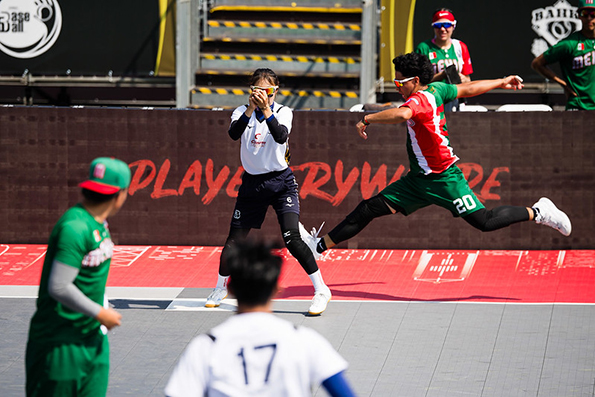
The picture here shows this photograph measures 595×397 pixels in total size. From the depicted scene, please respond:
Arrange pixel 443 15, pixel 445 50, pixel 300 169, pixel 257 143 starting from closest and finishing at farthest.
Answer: pixel 257 143 < pixel 300 169 < pixel 443 15 < pixel 445 50

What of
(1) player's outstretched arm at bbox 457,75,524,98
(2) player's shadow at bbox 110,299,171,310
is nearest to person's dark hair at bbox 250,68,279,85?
(1) player's outstretched arm at bbox 457,75,524,98

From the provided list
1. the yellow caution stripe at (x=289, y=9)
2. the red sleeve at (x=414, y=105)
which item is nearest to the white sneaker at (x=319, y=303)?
the red sleeve at (x=414, y=105)

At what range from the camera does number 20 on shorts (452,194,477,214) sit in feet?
29.0

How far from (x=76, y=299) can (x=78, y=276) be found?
0.22 metres

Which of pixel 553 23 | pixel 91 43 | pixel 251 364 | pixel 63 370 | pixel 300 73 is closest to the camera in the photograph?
pixel 251 364

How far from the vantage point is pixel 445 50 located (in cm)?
1212

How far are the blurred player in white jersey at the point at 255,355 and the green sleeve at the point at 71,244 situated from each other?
4.07ft

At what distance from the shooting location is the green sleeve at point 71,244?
447cm

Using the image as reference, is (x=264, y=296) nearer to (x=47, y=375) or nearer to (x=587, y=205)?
(x=47, y=375)

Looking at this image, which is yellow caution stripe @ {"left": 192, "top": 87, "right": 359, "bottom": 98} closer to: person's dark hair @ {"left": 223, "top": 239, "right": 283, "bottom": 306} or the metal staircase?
the metal staircase

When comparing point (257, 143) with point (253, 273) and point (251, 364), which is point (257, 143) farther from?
point (251, 364)

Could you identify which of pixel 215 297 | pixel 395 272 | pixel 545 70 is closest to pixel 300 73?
pixel 545 70

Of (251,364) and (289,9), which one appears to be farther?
(289,9)

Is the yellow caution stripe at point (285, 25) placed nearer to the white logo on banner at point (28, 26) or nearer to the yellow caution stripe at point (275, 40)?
the yellow caution stripe at point (275, 40)
